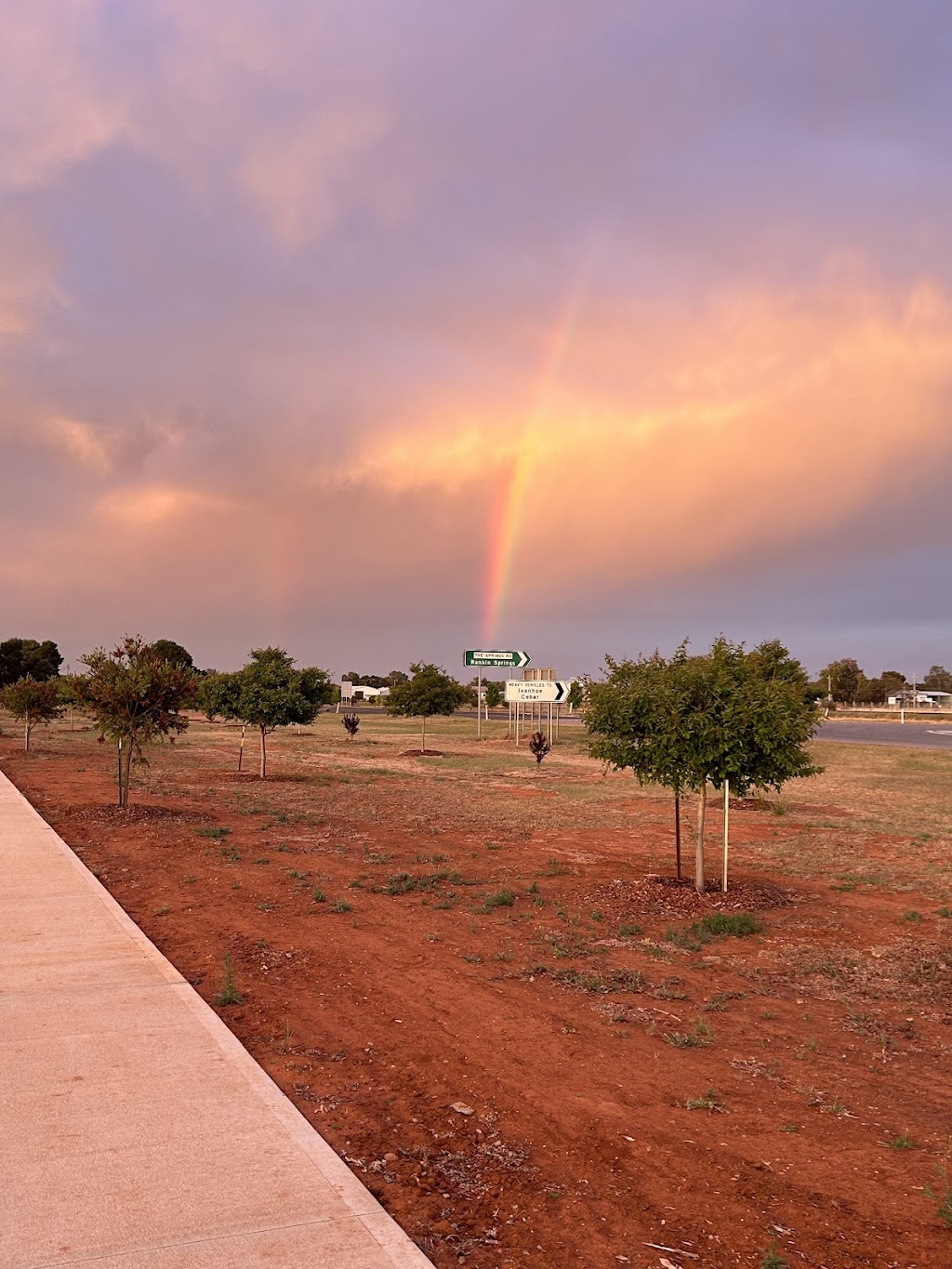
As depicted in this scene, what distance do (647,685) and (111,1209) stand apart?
10.1 m

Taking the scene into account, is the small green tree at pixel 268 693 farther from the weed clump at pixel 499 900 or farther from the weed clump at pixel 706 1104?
the weed clump at pixel 706 1104

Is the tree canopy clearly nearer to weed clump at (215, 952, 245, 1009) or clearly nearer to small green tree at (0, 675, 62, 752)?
small green tree at (0, 675, 62, 752)

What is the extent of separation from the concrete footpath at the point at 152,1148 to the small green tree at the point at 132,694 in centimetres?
1108

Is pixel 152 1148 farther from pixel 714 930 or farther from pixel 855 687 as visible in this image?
pixel 855 687

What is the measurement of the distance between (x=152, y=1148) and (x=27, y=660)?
10573 cm

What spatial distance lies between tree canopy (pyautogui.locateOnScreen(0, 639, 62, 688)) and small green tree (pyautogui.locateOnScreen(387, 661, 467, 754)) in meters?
58.7

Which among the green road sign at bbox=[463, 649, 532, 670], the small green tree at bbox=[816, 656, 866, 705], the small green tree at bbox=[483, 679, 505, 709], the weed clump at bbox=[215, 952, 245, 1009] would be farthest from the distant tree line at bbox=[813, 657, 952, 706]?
the weed clump at bbox=[215, 952, 245, 1009]

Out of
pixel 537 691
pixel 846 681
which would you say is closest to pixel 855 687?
pixel 846 681

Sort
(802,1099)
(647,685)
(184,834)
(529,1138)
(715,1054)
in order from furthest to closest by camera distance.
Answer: (184,834) < (647,685) < (715,1054) < (802,1099) < (529,1138)

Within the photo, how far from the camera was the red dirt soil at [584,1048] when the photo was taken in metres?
4.62

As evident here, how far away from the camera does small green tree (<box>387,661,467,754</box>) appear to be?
46219 mm

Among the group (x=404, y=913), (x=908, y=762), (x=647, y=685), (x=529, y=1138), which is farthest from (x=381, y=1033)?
(x=908, y=762)

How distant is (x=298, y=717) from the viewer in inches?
1121

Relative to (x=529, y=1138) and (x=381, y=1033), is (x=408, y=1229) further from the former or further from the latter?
(x=381, y=1033)
